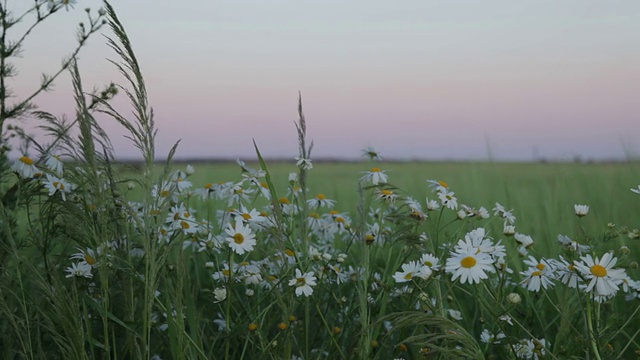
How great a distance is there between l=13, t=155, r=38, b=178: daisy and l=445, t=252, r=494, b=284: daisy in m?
1.70

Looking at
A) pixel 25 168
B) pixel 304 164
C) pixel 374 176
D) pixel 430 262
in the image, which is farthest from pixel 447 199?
pixel 25 168

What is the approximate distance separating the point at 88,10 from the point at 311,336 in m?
2.02

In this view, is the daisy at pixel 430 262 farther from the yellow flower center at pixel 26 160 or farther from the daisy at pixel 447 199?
the yellow flower center at pixel 26 160

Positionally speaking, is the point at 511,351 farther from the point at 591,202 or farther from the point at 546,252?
the point at 591,202

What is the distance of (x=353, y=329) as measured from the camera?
246 cm

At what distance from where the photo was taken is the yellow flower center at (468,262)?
196 centimetres

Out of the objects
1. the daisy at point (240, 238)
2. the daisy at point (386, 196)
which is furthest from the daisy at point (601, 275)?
the daisy at point (240, 238)

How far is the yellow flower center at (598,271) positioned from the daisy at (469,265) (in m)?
0.29

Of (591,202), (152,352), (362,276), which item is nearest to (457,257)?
(362,276)

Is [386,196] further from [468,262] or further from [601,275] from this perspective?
[601,275]

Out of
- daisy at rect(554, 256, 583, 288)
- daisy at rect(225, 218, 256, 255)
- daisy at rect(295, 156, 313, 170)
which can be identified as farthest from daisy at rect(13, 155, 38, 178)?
daisy at rect(554, 256, 583, 288)

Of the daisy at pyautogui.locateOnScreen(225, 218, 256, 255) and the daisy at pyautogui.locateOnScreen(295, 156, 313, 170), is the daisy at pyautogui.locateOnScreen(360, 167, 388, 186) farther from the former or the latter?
the daisy at pyautogui.locateOnScreen(225, 218, 256, 255)

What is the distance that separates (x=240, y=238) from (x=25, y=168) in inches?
42.6

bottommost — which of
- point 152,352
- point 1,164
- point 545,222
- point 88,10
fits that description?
point 152,352
